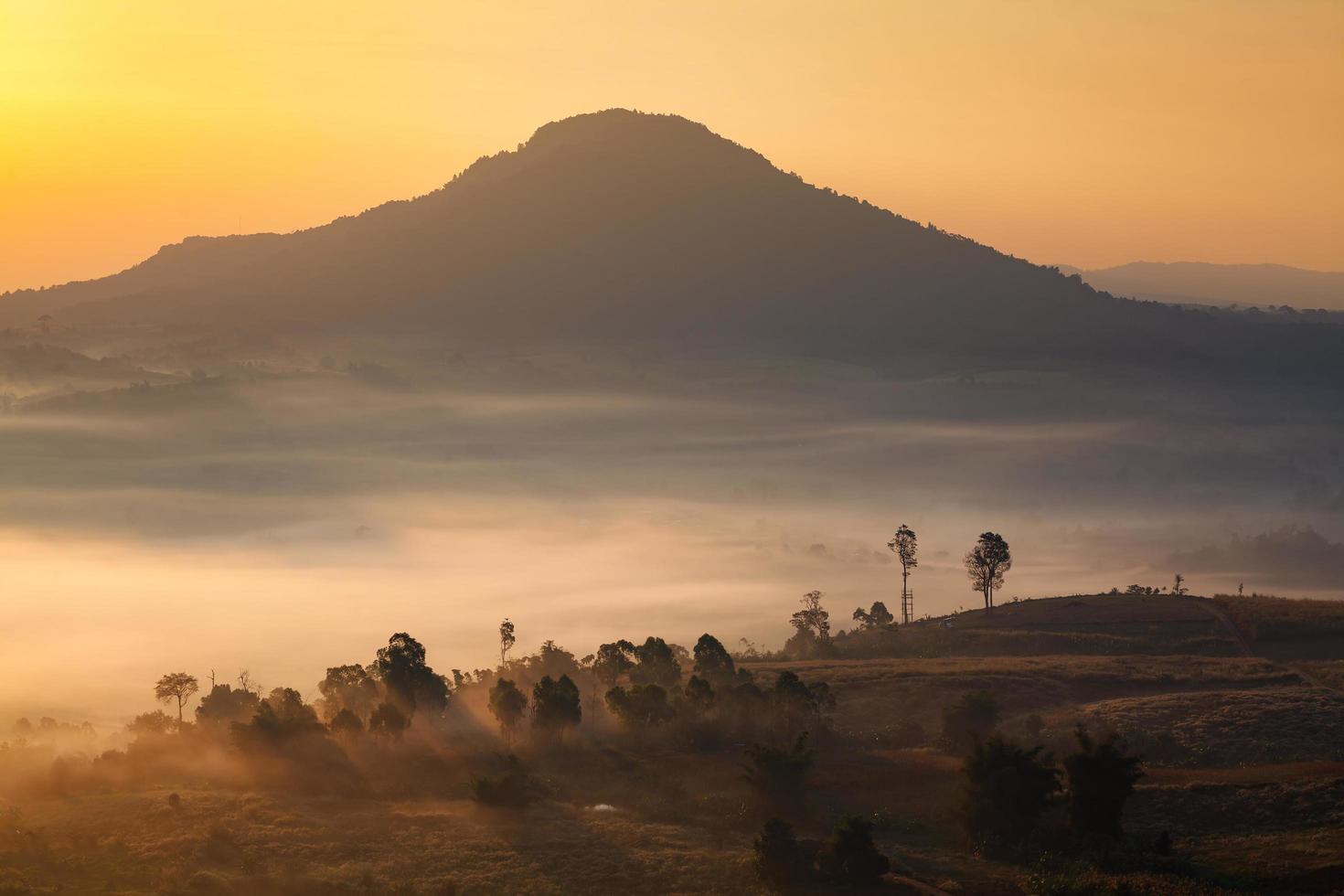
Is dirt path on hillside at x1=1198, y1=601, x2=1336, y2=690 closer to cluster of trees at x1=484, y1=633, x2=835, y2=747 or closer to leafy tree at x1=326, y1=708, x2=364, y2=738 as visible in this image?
cluster of trees at x1=484, y1=633, x2=835, y2=747

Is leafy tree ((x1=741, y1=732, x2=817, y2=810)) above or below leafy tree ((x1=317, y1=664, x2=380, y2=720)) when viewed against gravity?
below

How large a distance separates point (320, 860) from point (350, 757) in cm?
2065

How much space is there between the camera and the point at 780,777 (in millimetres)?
86688

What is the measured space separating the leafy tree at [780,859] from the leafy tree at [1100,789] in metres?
14.4

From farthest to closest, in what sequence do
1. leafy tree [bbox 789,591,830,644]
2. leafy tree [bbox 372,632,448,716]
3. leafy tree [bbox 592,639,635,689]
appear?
leafy tree [bbox 789,591,830,644] → leafy tree [bbox 592,639,635,689] → leafy tree [bbox 372,632,448,716]

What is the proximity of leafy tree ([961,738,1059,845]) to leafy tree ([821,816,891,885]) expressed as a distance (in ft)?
22.4

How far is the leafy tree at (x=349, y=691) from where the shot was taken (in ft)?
375

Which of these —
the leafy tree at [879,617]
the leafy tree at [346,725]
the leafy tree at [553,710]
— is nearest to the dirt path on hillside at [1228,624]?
the leafy tree at [879,617]

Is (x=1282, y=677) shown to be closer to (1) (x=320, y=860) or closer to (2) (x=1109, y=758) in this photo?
(2) (x=1109, y=758)

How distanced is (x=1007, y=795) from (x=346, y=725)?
44.7 metres

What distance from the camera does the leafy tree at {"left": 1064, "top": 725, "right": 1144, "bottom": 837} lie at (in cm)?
7712

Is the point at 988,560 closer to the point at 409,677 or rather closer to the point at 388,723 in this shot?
the point at 409,677

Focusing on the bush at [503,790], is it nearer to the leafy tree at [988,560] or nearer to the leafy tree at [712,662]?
the leafy tree at [712,662]

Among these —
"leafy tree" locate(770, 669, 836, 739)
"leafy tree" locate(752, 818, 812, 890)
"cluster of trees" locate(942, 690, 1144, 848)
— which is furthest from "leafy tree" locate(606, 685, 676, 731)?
"leafy tree" locate(752, 818, 812, 890)
